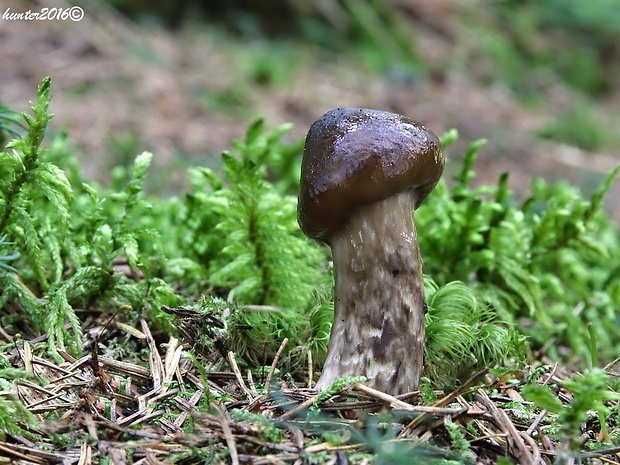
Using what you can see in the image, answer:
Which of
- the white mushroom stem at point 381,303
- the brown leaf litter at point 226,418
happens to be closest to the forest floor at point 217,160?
the brown leaf litter at point 226,418

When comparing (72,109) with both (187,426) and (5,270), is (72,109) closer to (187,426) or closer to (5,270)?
(5,270)

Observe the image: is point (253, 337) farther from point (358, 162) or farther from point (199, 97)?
point (199, 97)

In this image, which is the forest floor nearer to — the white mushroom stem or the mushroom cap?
the white mushroom stem

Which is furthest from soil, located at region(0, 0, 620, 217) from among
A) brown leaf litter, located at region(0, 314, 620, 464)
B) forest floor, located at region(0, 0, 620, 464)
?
brown leaf litter, located at region(0, 314, 620, 464)

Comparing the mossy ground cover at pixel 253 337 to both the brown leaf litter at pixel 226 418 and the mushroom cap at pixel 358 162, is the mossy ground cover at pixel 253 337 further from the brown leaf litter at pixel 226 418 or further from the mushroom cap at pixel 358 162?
the mushroom cap at pixel 358 162

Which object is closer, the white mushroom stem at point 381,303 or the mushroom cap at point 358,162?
the mushroom cap at point 358,162

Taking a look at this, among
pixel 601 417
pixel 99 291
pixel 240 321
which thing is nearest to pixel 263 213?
pixel 240 321
